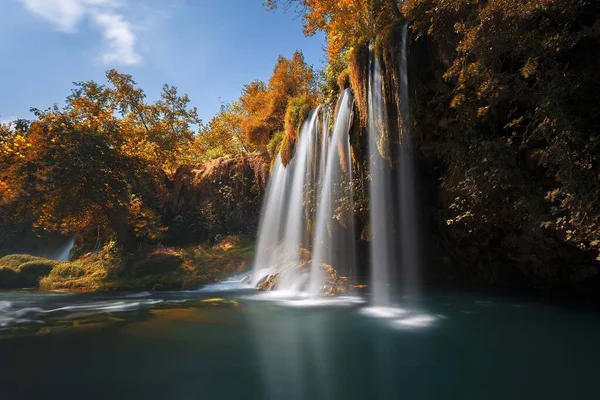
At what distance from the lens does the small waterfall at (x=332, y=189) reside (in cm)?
1121

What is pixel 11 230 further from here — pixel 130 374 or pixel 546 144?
pixel 546 144

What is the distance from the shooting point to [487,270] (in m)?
11.8

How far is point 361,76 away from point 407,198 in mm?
3936

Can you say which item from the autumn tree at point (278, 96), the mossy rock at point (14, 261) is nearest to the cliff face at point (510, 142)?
the autumn tree at point (278, 96)

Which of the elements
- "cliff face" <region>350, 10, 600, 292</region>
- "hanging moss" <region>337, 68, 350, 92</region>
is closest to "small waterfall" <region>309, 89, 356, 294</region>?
"hanging moss" <region>337, 68, 350, 92</region>

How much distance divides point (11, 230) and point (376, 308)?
3188 centimetres

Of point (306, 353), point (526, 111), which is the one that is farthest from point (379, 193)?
point (306, 353)

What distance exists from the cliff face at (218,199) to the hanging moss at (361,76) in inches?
382

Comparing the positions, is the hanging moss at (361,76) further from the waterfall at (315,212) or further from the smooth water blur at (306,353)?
the smooth water blur at (306,353)

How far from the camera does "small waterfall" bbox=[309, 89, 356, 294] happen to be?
11.2 meters

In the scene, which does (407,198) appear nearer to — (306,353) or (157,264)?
(306,353)

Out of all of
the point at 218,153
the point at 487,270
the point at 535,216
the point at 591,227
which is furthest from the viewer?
the point at 218,153

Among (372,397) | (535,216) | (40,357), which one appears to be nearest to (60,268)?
(40,357)

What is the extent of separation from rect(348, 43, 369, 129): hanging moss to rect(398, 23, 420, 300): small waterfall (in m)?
1.21
